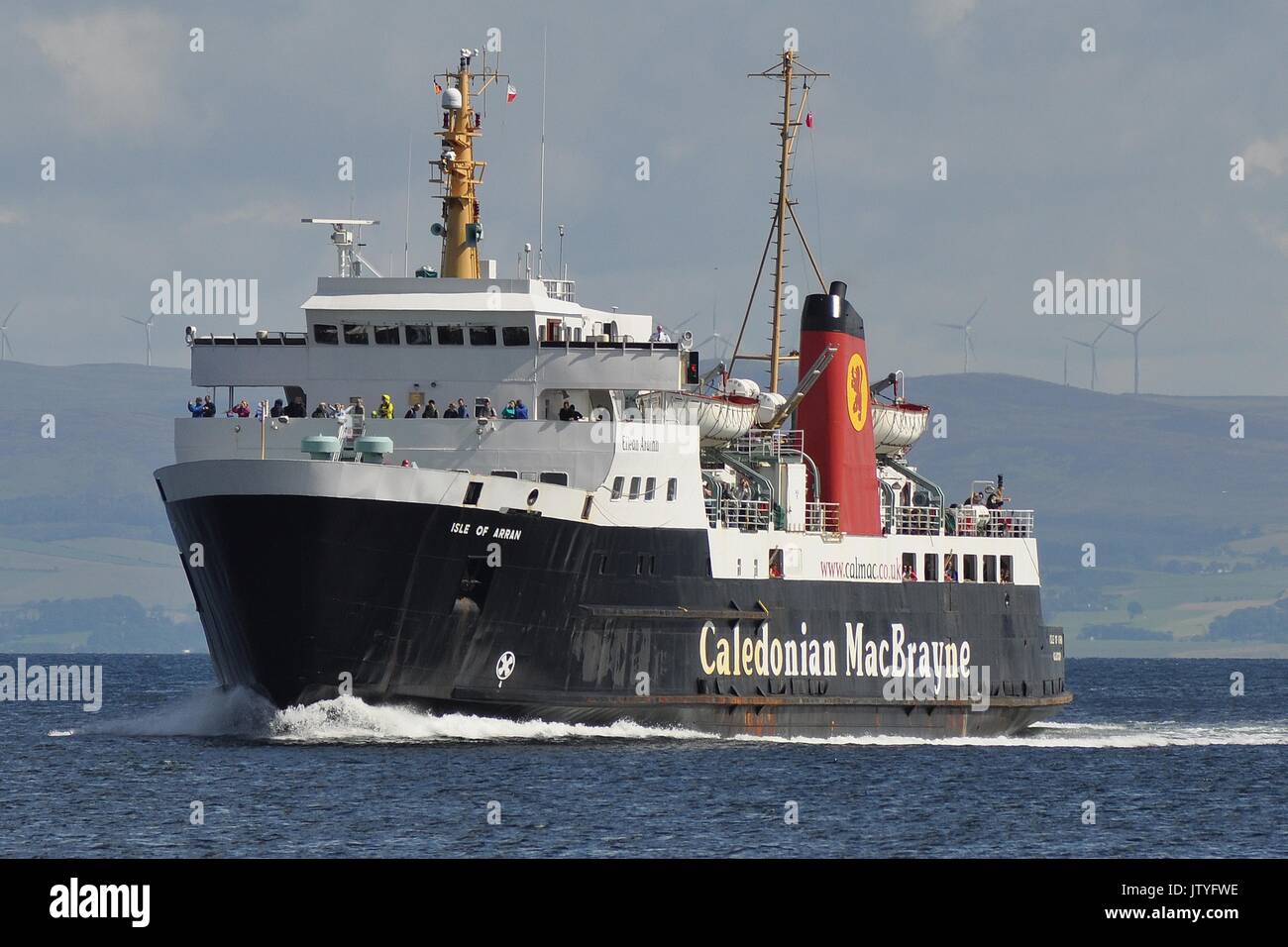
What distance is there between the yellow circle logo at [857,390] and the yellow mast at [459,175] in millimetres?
10477

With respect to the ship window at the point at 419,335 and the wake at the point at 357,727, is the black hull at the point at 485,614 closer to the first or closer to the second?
the wake at the point at 357,727

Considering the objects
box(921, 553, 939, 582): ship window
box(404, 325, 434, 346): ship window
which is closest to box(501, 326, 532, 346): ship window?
box(404, 325, 434, 346): ship window

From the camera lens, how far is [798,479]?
55344 mm

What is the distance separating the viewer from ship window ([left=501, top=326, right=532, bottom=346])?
49.0m

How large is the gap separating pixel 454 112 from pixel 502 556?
42.0ft

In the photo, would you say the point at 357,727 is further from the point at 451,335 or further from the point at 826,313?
the point at 826,313

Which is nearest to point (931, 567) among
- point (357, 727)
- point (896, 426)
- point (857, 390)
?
point (857, 390)

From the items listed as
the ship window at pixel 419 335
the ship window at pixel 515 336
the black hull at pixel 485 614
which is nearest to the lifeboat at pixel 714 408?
the ship window at pixel 515 336

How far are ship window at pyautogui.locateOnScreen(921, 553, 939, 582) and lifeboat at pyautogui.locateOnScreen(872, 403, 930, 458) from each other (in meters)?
4.92

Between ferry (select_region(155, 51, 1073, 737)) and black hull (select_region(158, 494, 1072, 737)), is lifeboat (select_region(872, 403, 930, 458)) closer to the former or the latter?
ferry (select_region(155, 51, 1073, 737))

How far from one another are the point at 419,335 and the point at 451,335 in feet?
2.23

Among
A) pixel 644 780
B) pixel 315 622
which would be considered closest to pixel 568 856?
pixel 644 780

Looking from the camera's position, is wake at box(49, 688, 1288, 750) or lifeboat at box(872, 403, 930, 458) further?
lifeboat at box(872, 403, 930, 458)

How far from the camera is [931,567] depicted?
194 feet
